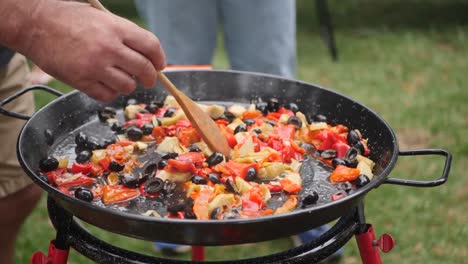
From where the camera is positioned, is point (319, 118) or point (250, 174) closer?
point (250, 174)

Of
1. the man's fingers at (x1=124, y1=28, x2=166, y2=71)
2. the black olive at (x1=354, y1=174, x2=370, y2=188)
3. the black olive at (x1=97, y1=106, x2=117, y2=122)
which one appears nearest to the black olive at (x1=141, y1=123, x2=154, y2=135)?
the black olive at (x1=97, y1=106, x2=117, y2=122)

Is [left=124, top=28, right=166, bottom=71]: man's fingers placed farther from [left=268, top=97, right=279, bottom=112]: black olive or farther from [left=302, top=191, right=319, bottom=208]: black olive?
[left=268, top=97, right=279, bottom=112]: black olive

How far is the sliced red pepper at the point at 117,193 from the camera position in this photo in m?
1.64

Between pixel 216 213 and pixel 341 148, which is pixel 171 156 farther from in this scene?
pixel 341 148

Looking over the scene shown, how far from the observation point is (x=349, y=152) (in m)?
1.86

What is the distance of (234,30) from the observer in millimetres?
3207

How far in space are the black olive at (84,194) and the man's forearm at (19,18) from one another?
41 cm

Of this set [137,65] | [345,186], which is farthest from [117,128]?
[345,186]

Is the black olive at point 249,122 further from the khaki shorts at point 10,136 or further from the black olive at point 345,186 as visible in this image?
the khaki shorts at point 10,136

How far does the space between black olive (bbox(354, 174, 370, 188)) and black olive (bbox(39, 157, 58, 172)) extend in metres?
0.92

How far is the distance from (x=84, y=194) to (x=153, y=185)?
0.20 m

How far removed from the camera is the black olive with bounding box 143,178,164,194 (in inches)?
65.6

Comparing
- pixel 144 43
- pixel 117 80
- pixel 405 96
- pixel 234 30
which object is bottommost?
pixel 405 96

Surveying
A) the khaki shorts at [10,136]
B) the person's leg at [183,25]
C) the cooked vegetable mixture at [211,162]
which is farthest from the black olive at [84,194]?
the person's leg at [183,25]
